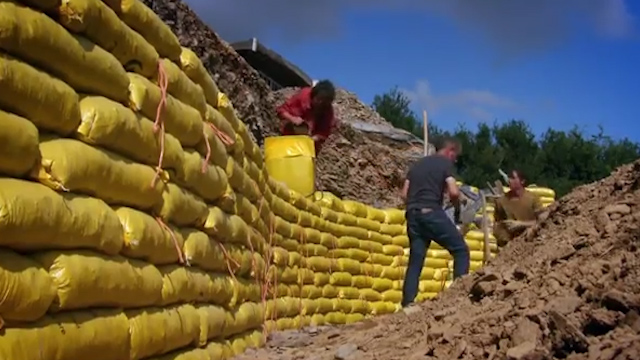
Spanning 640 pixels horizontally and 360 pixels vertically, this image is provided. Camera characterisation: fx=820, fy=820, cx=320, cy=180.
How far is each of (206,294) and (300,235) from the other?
2.44 metres

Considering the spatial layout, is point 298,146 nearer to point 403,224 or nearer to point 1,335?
point 403,224

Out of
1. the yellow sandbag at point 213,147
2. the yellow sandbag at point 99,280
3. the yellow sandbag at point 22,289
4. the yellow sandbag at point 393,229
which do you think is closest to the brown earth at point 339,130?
the yellow sandbag at point 393,229

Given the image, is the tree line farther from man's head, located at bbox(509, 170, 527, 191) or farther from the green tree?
man's head, located at bbox(509, 170, 527, 191)

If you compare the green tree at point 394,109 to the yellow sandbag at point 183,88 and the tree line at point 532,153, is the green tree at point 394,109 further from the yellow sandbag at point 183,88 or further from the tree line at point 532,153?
the yellow sandbag at point 183,88

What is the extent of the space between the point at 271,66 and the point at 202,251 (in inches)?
343

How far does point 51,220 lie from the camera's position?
2.00 meters

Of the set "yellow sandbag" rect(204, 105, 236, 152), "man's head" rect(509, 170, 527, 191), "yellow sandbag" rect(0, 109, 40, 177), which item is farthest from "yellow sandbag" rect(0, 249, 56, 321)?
"man's head" rect(509, 170, 527, 191)

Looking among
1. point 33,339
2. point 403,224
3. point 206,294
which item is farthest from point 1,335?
point 403,224

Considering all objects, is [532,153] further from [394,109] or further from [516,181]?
[516,181]

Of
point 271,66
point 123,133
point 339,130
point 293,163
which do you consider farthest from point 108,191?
point 271,66

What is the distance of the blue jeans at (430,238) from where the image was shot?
556 cm

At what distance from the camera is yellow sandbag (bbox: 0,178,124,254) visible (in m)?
1.85

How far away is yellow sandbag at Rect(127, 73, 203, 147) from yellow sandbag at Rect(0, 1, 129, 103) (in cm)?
7

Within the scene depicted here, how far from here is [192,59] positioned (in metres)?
3.36
